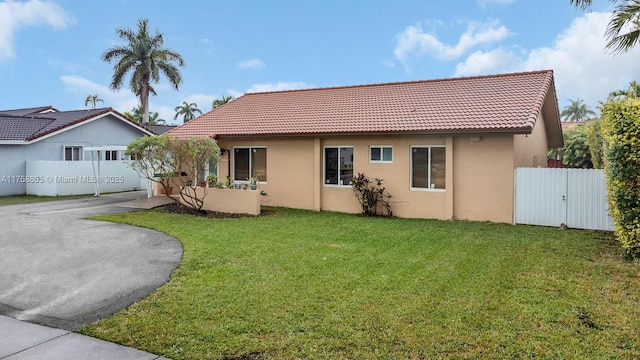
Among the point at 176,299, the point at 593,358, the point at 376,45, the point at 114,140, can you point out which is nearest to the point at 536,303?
the point at 593,358

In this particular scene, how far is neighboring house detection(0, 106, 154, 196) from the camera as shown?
2070 cm

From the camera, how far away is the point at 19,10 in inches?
766

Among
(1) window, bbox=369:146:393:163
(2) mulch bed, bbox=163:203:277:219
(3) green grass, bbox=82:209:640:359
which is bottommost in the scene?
(3) green grass, bbox=82:209:640:359

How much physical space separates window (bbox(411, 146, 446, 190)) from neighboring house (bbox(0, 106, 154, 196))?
1888cm

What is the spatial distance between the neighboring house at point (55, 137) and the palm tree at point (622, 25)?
23.7 m

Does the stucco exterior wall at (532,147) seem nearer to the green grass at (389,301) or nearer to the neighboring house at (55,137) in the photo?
the green grass at (389,301)

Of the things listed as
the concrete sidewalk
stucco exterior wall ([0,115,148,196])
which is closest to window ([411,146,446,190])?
the concrete sidewalk

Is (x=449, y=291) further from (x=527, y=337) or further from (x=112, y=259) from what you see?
(x=112, y=259)

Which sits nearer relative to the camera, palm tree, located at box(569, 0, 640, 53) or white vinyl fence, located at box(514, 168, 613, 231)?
palm tree, located at box(569, 0, 640, 53)

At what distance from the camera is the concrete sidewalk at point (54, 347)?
4.26 meters

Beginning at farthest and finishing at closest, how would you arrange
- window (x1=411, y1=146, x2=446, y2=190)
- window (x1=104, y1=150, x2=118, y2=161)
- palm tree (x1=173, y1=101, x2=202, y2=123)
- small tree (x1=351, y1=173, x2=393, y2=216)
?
palm tree (x1=173, y1=101, x2=202, y2=123)
window (x1=104, y1=150, x2=118, y2=161)
small tree (x1=351, y1=173, x2=393, y2=216)
window (x1=411, y1=146, x2=446, y2=190)

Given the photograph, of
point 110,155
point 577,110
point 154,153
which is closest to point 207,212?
A: point 154,153

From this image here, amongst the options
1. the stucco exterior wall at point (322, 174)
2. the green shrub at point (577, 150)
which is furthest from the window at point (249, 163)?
the green shrub at point (577, 150)

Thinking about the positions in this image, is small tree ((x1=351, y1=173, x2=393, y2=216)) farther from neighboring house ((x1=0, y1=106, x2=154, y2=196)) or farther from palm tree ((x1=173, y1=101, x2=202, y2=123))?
palm tree ((x1=173, y1=101, x2=202, y2=123))
